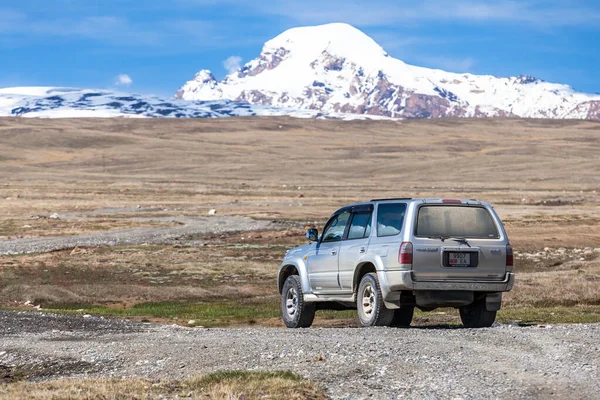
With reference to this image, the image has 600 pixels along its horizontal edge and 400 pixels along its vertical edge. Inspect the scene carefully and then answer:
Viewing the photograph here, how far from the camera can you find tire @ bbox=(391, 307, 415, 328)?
18.0 metres

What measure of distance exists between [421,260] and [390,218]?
1103 mm

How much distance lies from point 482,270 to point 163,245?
105 feet

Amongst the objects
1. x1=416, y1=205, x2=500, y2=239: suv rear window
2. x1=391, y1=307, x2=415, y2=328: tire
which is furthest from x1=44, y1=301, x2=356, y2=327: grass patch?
x1=416, y1=205, x2=500, y2=239: suv rear window

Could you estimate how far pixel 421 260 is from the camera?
16.3m

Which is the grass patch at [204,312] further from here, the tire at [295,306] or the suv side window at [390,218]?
the suv side window at [390,218]

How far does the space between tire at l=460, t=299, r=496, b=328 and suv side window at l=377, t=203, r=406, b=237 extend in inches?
84.1

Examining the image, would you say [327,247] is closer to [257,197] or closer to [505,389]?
[505,389]

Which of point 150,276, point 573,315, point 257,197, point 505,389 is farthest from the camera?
point 257,197

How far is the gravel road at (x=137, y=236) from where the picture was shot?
47.2m

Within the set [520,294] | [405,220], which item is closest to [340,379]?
[405,220]

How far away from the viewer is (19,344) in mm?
16016

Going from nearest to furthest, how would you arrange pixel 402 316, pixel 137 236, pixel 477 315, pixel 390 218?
pixel 390 218
pixel 477 315
pixel 402 316
pixel 137 236

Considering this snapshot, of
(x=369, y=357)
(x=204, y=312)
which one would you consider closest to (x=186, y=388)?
(x=369, y=357)

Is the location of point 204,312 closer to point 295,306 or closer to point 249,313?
point 249,313
